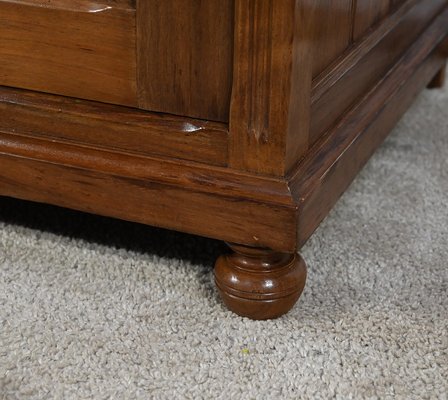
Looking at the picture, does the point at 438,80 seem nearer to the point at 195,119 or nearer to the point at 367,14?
the point at 367,14

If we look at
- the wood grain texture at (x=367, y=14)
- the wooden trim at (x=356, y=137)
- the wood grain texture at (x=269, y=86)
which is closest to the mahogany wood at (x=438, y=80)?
the wooden trim at (x=356, y=137)

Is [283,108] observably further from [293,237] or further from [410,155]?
[410,155]

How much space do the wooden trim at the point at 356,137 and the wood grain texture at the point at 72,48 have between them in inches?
7.5

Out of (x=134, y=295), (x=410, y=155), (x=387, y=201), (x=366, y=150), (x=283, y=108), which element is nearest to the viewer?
(x=283, y=108)

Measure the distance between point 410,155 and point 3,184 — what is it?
2.02ft

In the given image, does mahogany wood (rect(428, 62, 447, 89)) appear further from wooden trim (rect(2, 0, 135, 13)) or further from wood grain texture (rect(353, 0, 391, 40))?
wooden trim (rect(2, 0, 135, 13))

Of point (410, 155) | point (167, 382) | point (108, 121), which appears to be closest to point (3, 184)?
point (108, 121)

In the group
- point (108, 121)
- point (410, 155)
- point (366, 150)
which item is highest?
point (108, 121)

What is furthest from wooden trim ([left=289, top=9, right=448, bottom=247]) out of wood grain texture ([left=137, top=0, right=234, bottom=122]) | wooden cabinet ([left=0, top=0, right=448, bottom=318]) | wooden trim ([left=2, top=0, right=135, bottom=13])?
wooden trim ([left=2, top=0, right=135, bottom=13])

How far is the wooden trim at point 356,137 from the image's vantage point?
85 cm

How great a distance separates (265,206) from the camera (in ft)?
2.71

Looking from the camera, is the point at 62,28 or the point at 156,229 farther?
the point at 156,229

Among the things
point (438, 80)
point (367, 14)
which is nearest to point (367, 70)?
point (367, 14)

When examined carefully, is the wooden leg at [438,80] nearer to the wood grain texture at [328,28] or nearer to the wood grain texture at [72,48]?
the wood grain texture at [328,28]
